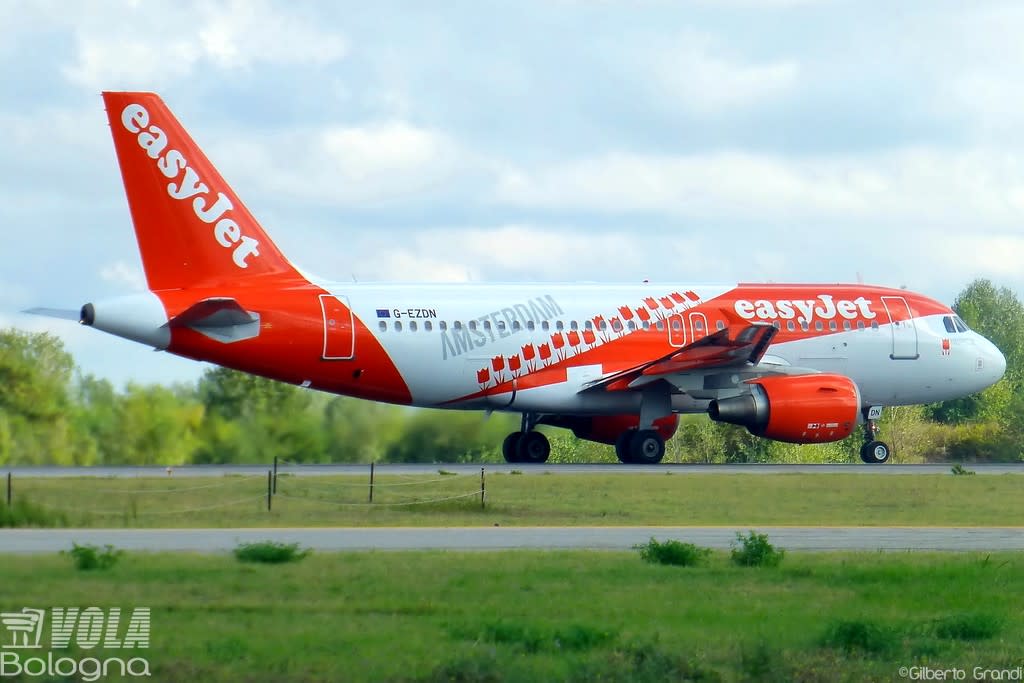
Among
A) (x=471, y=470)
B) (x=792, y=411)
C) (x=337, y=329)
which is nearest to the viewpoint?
(x=471, y=470)

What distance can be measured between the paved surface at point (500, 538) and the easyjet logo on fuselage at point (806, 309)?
15494 millimetres

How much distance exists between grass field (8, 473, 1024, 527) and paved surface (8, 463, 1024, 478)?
60.7 inches

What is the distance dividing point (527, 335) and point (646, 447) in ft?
12.7

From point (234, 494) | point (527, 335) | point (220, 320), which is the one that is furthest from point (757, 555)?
point (527, 335)

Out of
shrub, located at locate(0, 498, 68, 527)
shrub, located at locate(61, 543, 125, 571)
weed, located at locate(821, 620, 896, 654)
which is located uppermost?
shrub, located at locate(0, 498, 68, 527)

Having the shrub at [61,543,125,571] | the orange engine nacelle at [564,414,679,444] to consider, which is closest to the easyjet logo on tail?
the orange engine nacelle at [564,414,679,444]

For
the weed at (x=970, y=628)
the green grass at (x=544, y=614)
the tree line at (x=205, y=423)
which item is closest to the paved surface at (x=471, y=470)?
the tree line at (x=205, y=423)

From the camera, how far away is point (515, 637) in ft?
42.0

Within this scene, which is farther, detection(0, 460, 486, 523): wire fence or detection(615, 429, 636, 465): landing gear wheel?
detection(615, 429, 636, 465): landing gear wheel

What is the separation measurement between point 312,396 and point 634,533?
14.5 m

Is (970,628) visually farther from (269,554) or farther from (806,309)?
(806,309)

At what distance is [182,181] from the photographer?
3359 centimetres

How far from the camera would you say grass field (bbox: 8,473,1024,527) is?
24031 millimetres

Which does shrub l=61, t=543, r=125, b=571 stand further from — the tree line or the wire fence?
the tree line
